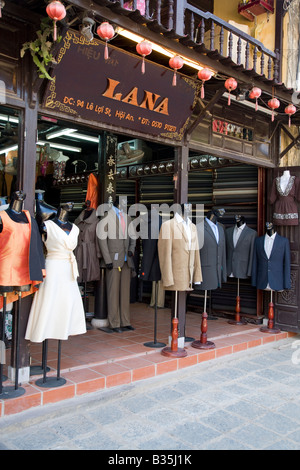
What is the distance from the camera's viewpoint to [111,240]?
5949 millimetres

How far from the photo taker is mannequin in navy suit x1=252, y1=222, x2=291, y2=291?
6641 mm

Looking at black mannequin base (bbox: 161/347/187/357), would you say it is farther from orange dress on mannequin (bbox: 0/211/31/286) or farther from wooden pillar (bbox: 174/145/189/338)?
orange dress on mannequin (bbox: 0/211/31/286)

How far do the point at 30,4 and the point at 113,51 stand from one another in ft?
3.04

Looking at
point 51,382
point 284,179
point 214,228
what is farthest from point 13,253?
point 284,179

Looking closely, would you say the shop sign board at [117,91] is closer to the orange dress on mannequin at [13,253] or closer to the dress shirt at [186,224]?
the dress shirt at [186,224]

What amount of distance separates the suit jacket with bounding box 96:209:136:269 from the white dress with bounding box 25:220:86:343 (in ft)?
5.86

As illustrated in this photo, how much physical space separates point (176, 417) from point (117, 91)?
344 cm

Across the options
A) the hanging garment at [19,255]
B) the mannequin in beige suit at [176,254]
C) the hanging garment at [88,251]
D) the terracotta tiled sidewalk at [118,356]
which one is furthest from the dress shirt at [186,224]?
the hanging garment at [19,255]

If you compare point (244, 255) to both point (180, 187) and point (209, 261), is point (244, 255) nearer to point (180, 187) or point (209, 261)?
point (209, 261)

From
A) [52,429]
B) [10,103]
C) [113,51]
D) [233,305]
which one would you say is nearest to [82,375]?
[52,429]

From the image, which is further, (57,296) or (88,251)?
(88,251)

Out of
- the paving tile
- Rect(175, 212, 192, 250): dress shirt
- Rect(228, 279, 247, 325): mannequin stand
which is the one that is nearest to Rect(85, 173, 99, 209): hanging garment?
Rect(175, 212, 192, 250): dress shirt

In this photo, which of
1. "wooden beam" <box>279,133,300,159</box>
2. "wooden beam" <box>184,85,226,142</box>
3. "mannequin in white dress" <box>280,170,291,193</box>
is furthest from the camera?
"wooden beam" <box>279,133,300,159</box>
